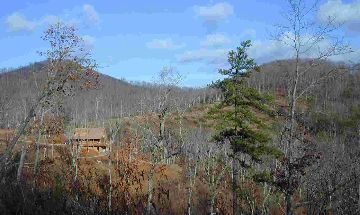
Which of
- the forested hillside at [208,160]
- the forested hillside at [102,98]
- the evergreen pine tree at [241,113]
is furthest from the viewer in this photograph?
the forested hillside at [102,98]

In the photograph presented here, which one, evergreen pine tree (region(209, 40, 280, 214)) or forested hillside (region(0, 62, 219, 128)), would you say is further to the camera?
forested hillside (region(0, 62, 219, 128))

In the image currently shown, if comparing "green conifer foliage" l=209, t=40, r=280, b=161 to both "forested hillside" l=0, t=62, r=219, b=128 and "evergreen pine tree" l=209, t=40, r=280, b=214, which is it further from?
"forested hillside" l=0, t=62, r=219, b=128

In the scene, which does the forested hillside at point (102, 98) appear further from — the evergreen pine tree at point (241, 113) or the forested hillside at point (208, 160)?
the evergreen pine tree at point (241, 113)

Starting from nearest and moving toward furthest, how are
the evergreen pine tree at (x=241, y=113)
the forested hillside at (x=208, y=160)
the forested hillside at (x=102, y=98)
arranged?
the forested hillside at (x=208, y=160), the evergreen pine tree at (x=241, y=113), the forested hillside at (x=102, y=98)

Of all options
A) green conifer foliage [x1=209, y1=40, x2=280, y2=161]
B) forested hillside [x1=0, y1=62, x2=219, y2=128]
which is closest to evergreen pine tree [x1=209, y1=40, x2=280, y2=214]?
green conifer foliage [x1=209, y1=40, x2=280, y2=161]

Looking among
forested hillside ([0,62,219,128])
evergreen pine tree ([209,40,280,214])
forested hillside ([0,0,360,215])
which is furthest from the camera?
forested hillside ([0,62,219,128])

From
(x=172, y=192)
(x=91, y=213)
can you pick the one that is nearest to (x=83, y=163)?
(x=172, y=192)

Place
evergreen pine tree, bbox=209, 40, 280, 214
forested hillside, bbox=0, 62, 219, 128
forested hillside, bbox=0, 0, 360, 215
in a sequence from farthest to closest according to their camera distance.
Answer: forested hillside, bbox=0, 62, 219, 128, evergreen pine tree, bbox=209, 40, 280, 214, forested hillside, bbox=0, 0, 360, 215

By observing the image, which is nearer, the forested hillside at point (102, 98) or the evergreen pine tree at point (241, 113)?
the evergreen pine tree at point (241, 113)

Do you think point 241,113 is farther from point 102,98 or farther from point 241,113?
point 102,98

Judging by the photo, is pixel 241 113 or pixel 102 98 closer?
pixel 241 113

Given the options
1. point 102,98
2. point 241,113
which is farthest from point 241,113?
point 102,98

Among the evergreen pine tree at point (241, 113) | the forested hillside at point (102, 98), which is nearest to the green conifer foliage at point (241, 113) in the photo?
the evergreen pine tree at point (241, 113)

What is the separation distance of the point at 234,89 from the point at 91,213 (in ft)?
57.7
